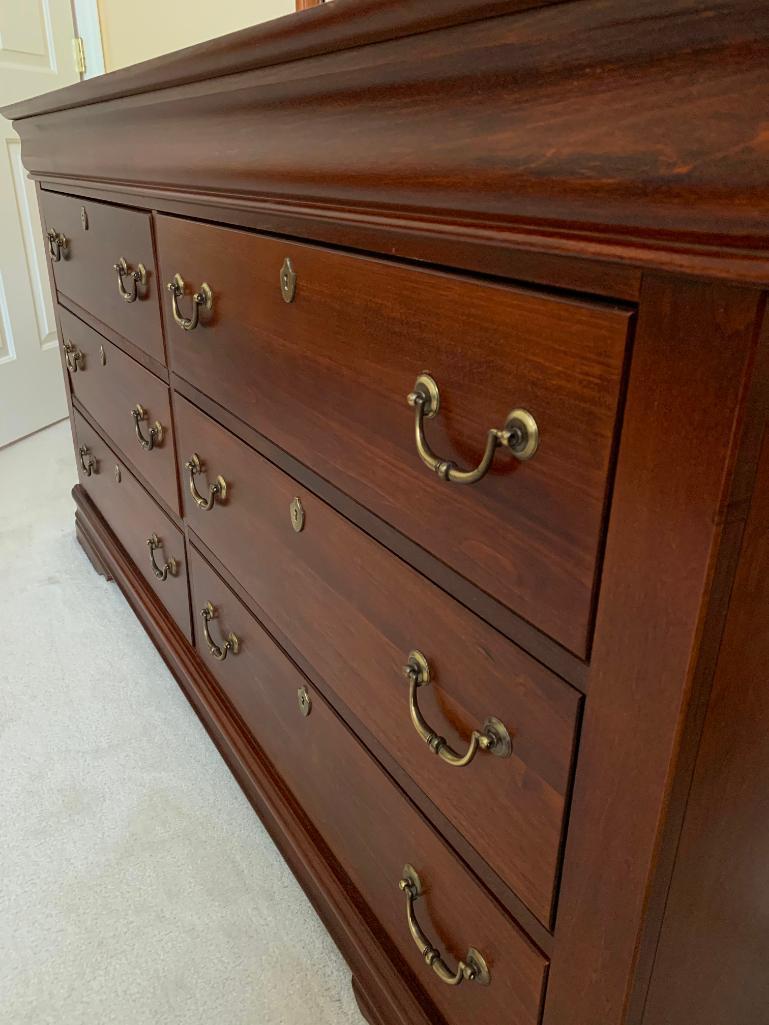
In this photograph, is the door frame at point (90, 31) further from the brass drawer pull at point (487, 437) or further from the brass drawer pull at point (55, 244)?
the brass drawer pull at point (487, 437)

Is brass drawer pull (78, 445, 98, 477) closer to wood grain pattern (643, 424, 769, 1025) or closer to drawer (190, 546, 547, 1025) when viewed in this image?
drawer (190, 546, 547, 1025)

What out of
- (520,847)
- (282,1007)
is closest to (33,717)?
(282,1007)

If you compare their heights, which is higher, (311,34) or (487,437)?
(311,34)

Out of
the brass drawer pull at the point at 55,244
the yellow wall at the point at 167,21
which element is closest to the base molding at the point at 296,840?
the brass drawer pull at the point at 55,244

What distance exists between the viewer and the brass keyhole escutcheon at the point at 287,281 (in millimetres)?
673

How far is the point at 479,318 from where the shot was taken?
1.57ft

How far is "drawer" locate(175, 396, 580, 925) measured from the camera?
1.73 feet

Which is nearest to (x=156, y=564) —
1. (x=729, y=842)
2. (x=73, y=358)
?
(x=73, y=358)

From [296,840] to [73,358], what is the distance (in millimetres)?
1047

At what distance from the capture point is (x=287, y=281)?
0.68 metres

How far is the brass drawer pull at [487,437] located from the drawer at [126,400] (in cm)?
64

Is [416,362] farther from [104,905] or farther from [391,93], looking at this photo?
[104,905]

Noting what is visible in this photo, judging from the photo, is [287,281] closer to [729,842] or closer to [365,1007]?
[729,842]

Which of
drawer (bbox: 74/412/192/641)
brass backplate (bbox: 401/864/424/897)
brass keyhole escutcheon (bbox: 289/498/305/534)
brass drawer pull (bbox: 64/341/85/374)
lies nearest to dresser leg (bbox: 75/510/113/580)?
drawer (bbox: 74/412/192/641)
